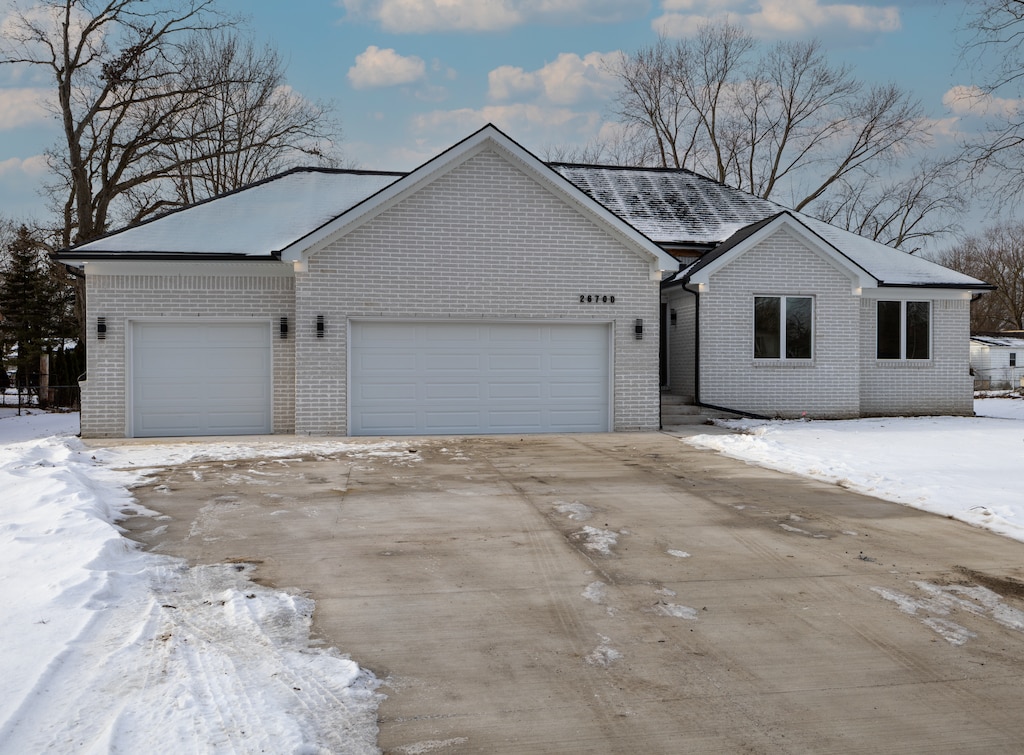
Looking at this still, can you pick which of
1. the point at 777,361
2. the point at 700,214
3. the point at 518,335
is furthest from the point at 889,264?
the point at 518,335

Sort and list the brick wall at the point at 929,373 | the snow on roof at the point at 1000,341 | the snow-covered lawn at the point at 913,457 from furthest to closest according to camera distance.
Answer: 1. the snow on roof at the point at 1000,341
2. the brick wall at the point at 929,373
3. the snow-covered lawn at the point at 913,457

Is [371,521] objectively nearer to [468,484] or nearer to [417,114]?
[468,484]

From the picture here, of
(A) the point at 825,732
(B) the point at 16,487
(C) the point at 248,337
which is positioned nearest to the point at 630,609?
(A) the point at 825,732

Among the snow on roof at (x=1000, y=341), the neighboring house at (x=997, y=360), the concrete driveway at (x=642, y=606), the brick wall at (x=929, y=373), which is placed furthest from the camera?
the snow on roof at (x=1000, y=341)

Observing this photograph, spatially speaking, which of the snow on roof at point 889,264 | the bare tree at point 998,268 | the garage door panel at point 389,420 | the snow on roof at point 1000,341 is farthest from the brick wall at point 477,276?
the bare tree at point 998,268

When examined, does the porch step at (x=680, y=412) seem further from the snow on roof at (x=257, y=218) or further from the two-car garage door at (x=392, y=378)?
the snow on roof at (x=257, y=218)

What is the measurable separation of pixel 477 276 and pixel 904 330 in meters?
10.6

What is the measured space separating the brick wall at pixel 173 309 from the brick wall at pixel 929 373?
12.9m

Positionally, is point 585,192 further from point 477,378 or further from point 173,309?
point 173,309

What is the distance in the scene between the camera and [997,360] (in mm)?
43844

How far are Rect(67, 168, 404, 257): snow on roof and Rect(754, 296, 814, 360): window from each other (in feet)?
29.8

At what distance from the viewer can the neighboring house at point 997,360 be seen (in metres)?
42.7

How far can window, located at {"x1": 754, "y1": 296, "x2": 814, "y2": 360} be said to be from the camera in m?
17.0

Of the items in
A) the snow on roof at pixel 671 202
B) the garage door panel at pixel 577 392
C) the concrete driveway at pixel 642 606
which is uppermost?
the snow on roof at pixel 671 202
